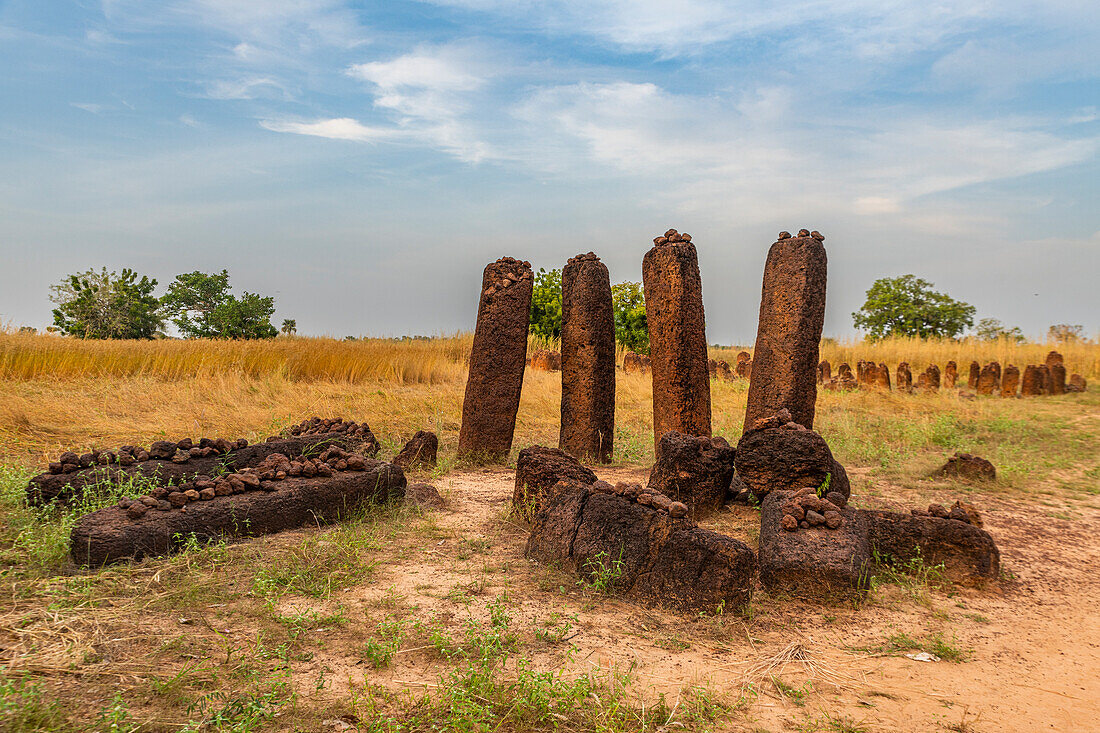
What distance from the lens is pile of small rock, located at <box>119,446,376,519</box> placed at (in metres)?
4.73

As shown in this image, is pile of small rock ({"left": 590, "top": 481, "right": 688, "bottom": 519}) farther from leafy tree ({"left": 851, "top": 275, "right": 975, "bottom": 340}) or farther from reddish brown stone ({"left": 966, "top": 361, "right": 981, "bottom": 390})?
leafy tree ({"left": 851, "top": 275, "right": 975, "bottom": 340})

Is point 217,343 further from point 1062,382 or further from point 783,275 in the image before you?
point 1062,382

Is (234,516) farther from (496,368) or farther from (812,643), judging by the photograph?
(812,643)

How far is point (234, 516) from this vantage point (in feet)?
16.3

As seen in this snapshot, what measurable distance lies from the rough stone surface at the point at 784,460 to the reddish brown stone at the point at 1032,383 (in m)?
13.1

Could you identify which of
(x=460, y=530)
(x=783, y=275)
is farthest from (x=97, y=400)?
(x=783, y=275)

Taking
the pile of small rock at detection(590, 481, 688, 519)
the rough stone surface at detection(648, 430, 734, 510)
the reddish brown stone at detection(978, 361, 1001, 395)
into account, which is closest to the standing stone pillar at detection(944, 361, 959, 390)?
the reddish brown stone at detection(978, 361, 1001, 395)

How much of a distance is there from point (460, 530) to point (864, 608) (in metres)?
2.94

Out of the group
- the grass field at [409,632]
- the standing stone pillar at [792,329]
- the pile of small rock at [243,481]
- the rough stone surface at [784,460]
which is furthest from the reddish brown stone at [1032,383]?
the pile of small rock at [243,481]

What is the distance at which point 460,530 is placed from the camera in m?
5.57

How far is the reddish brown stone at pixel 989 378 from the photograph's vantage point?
1620 cm

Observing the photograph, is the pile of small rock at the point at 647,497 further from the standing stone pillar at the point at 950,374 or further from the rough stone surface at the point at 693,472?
the standing stone pillar at the point at 950,374

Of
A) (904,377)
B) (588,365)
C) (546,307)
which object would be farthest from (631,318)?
(588,365)

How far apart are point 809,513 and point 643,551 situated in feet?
3.82
